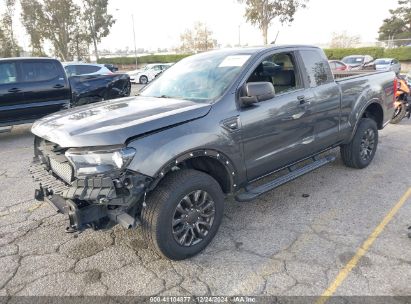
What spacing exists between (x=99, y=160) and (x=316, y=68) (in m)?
3.11

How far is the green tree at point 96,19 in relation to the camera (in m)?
42.3

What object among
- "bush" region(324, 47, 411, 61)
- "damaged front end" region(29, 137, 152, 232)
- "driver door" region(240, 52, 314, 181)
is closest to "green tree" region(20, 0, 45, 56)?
"bush" region(324, 47, 411, 61)

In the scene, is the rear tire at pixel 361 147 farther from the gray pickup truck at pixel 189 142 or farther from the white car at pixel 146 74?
the white car at pixel 146 74

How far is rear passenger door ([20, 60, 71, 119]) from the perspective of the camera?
8.23m

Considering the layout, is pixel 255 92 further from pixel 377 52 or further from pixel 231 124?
pixel 377 52

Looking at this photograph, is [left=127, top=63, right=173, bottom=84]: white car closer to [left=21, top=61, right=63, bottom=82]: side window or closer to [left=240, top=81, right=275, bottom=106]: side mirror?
[left=21, top=61, right=63, bottom=82]: side window

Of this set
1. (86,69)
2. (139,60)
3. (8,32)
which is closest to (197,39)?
(139,60)

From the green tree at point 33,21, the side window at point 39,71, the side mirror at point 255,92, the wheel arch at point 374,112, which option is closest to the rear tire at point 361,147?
the wheel arch at point 374,112

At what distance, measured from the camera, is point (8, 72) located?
8.06m

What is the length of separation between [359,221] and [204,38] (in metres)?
55.2

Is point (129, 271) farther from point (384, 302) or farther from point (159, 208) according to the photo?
point (384, 302)

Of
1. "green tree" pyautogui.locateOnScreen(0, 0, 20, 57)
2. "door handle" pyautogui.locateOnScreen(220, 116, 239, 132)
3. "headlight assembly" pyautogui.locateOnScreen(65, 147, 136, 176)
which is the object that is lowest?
"headlight assembly" pyautogui.locateOnScreen(65, 147, 136, 176)

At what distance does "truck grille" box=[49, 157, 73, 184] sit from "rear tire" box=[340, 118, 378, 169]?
398 centimetres

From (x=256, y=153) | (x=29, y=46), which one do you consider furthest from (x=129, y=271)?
(x=29, y=46)
